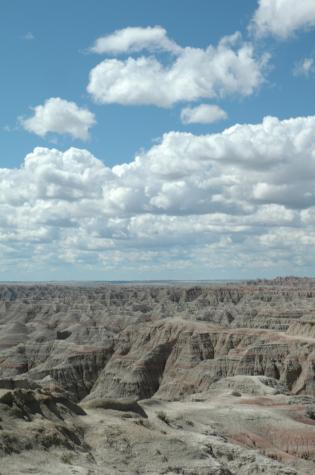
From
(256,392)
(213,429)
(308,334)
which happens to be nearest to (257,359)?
(308,334)

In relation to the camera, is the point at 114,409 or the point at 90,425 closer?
the point at 90,425

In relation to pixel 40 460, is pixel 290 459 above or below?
below

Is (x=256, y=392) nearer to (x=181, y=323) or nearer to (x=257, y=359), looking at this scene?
(x=257, y=359)

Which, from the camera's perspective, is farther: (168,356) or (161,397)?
(168,356)

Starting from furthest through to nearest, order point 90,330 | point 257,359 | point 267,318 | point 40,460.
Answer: point 90,330 < point 267,318 < point 257,359 < point 40,460

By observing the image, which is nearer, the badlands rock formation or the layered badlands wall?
the badlands rock formation

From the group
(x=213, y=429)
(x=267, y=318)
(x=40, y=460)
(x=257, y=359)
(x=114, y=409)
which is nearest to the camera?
(x=40, y=460)

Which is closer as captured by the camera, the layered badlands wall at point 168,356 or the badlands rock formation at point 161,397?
the badlands rock formation at point 161,397

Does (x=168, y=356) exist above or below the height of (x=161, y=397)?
above
